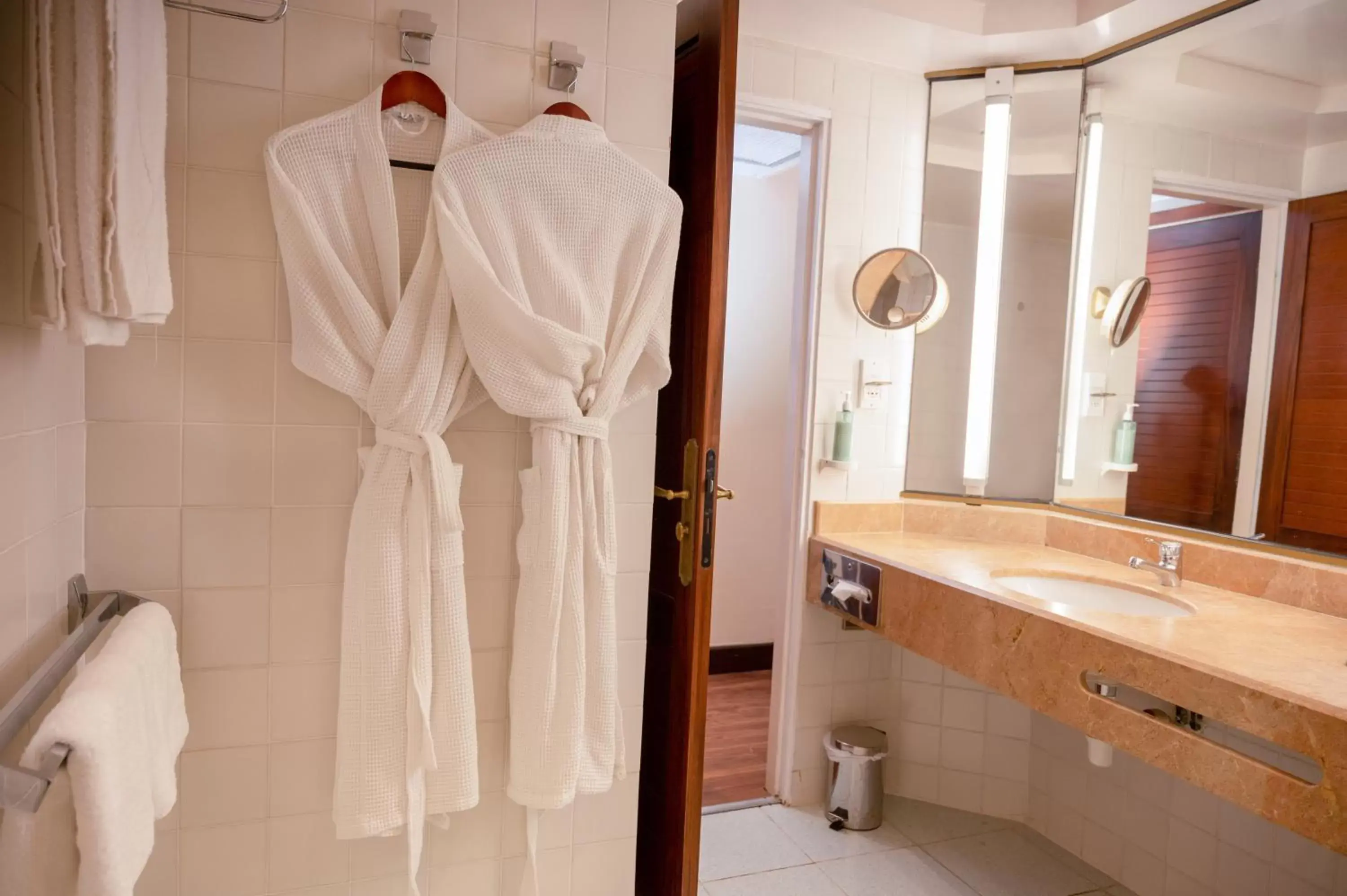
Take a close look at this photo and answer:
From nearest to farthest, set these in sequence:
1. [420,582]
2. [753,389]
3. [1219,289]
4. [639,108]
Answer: [420,582] < [639,108] < [1219,289] < [753,389]

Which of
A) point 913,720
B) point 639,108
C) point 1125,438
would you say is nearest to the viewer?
point 639,108

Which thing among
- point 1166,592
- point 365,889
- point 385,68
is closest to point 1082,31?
point 1166,592

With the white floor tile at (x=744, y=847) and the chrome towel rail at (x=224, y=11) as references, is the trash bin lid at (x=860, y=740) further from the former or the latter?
the chrome towel rail at (x=224, y=11)

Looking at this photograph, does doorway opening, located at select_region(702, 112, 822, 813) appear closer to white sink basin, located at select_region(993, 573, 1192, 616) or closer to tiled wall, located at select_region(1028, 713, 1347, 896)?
tiled wall, located at select_region(1028, 713, 1347, 896)

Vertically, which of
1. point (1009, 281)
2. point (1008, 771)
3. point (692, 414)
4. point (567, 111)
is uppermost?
point (567, 111)

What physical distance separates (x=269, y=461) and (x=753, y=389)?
271 cm

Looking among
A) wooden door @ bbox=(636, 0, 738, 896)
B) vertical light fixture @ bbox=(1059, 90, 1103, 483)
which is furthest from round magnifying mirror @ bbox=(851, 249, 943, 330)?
wooden door @ bbox=(636, 0, 738, 896)

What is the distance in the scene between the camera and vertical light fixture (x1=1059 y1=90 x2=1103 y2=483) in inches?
97.0

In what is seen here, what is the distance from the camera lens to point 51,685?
3.14ft

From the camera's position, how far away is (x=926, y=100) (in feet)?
8.64

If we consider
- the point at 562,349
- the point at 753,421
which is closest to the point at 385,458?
the point at 562,349

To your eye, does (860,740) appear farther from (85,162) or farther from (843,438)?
(85,162)

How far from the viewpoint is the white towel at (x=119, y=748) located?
2.59ft

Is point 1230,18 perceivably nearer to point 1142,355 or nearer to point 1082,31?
point 1082,31
